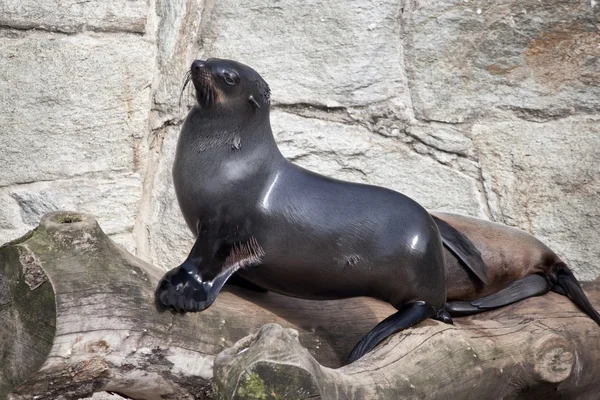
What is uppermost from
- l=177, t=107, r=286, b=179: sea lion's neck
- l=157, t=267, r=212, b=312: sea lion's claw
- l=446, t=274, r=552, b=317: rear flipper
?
l=177, t=107, r=286, b=179: sea lion's neck

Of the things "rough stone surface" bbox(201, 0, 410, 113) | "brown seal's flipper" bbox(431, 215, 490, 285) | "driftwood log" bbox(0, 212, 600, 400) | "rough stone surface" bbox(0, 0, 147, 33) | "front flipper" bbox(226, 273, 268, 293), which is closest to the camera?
"driftwood log" bbox(0, 212, 600, 400)

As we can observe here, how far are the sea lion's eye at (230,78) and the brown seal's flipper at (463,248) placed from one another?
0.78 meters

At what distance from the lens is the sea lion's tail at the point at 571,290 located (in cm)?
275

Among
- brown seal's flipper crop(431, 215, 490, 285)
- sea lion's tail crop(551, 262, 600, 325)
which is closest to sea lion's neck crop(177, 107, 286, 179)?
brown seal's flipper crop(431, 215, 490, 285)

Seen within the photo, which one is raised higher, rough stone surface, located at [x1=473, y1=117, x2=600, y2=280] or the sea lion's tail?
rough stone surface, located at [x1=473, y1=117, x2=600, y2=280]

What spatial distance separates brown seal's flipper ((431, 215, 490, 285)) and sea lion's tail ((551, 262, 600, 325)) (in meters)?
0.31

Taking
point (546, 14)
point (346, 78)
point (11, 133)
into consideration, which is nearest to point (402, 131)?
point (346, 78)

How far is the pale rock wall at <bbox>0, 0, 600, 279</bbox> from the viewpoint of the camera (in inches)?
130

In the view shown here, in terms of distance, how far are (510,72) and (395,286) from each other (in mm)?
1408

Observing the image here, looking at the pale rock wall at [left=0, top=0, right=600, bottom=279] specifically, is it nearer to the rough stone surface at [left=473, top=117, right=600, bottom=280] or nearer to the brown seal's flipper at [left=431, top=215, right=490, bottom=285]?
the rough stone surface at [left=473, top=117, right=600, bottom=280]

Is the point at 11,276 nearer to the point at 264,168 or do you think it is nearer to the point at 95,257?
the point at 95,257

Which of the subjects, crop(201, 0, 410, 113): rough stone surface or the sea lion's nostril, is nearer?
the sea lion's nostril

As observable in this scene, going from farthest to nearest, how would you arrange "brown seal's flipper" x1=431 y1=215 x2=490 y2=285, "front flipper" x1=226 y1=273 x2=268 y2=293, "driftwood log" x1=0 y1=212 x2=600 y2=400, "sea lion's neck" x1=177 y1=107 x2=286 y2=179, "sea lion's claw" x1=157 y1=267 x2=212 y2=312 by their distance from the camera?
"brown seal's flipper" x1=431 y1=215 x2=490 y2=285
"front flipper" x1=226 y1=273 x2=268 y2=293
"sea lion's neck" x1=177 y1=107 x2=286 y2=179
"sea lion's claw" x1=157 y1=267 x2=212 y2=312
"driftwood log" x1=0 y1=212 x2=600 y2=400

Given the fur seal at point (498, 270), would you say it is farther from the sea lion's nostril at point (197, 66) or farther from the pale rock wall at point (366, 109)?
the sea lion's nostril at point (197, 66)
